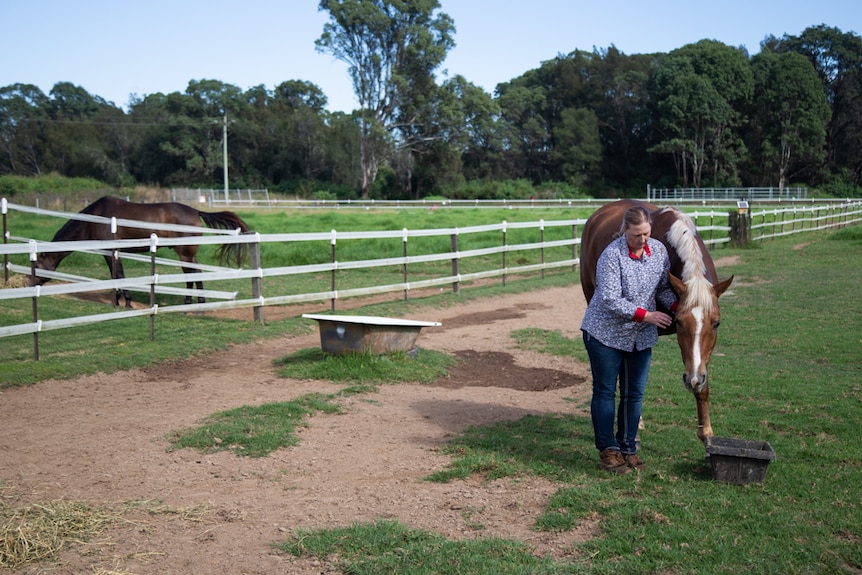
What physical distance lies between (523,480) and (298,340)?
5571 mm

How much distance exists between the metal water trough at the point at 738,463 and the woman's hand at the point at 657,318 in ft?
2.60

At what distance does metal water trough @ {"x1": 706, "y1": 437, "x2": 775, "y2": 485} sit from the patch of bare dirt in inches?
37.5

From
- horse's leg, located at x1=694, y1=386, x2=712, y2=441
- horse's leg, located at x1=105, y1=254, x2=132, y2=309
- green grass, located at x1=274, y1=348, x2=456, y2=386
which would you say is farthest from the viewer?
horse's leg, located at x1=105, y1=254, x2=132, y2=309

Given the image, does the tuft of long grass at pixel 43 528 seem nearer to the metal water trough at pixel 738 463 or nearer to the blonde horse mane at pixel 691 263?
the metal water trough at pixel 738 463

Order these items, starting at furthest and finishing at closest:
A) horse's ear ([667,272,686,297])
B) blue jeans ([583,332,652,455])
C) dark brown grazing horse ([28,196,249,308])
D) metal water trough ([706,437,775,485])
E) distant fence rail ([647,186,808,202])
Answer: distant fence rail ([647,186,808,202])
dark brown grazing horse ([28,196,249,308])
blue jeans ([583,332,652,455])
horse's ear ([667,272,686,297])
metal water trough ([706,437,775,485])

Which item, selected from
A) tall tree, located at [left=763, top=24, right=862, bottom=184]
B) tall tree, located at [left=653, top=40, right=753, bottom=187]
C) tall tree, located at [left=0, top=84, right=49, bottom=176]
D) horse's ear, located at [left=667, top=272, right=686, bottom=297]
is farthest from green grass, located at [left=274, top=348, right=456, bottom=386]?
tall tree, located at [left=0, top=84, right=49, bottom=176]

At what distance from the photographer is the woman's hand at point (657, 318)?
4289 millimetres

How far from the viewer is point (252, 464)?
4941 mm

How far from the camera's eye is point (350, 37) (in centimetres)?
5234

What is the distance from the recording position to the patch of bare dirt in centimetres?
370

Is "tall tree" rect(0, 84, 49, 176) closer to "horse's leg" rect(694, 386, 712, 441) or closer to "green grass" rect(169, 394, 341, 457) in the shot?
"green grass" rect(169, 394, 341, 457)

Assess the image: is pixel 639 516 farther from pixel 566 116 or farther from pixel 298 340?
pixel 566 116

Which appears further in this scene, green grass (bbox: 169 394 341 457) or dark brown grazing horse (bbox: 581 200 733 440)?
green grass (bbox: 169 394 341 457)

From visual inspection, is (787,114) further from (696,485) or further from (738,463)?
(696,485)
